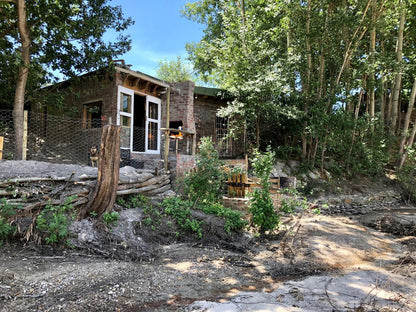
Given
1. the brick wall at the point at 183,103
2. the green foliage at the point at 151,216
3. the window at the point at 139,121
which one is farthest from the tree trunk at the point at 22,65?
the brick wall at the point at 183,103

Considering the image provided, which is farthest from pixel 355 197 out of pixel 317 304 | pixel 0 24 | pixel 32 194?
pixel 0 24

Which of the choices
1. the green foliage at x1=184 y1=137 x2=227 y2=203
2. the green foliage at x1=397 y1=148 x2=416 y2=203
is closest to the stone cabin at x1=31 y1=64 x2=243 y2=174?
the green foliage at x1=184 y1=137 x2=227 y2=203

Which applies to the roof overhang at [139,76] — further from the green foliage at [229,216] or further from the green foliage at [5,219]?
the green foliage at [5,219]

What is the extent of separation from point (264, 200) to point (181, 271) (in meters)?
2.40

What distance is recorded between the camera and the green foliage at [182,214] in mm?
4938

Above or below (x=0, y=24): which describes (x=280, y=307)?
below

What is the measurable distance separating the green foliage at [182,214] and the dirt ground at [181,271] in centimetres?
31

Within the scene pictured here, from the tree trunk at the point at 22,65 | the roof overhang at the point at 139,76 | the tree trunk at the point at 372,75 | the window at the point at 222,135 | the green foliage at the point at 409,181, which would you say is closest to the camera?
the tree trunk at the point at 22,65

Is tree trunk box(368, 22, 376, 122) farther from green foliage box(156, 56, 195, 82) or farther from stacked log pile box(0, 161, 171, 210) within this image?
green foliage box(156, 56, 195, 82)

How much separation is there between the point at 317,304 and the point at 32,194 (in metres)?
4.23

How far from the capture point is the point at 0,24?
750 centimetres

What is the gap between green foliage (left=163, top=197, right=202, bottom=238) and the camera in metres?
4.94

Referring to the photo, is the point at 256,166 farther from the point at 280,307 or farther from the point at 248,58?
the point at 248,58

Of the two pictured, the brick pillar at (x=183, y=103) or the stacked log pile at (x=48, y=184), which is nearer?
the stacked log pile at (x=48, y=184)
